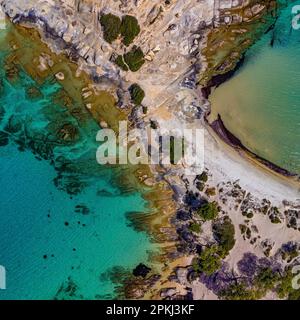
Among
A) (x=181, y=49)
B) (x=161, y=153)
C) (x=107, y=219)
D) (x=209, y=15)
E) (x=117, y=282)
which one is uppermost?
(x=209, y=15)

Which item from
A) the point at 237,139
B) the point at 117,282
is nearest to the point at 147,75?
the point at 237,139

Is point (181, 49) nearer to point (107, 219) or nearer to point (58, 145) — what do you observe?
point (58, 145)

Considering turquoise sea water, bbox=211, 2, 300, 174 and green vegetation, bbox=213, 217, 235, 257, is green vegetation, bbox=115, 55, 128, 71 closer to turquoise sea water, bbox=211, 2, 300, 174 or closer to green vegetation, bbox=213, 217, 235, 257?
turquoise sea water, bbox=211, 2, 300, 174

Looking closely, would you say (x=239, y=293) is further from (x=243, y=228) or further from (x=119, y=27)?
(x=119, y=27)

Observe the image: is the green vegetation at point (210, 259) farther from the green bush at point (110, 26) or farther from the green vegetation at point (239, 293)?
the green bush at point (110, 26)

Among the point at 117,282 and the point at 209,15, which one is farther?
the point at 117,282

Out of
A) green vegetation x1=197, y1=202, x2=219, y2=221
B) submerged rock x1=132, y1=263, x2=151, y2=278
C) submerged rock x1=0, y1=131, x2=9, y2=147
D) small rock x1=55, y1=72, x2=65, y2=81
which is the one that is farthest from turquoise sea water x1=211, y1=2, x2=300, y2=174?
submerged rock x1=0, y1=131, x2=9, y2=147
